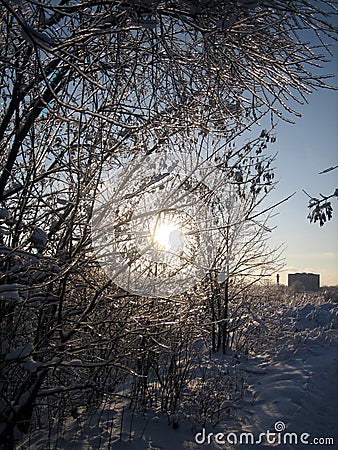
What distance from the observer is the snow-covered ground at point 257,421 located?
150 inches

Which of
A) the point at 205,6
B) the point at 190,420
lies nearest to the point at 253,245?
the point at 190,420

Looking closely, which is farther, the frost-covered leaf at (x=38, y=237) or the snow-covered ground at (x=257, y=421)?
the snow-covered ground at (x=257, y=421)

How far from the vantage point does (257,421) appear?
4.45 m

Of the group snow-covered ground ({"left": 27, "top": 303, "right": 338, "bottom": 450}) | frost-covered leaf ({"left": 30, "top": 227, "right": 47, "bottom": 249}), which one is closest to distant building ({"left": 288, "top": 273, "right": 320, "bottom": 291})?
snow-covered ground ({"left": 27, "top": 303, "right": 338, "bottom": 450})

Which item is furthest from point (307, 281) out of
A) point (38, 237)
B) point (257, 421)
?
point (38, 237)

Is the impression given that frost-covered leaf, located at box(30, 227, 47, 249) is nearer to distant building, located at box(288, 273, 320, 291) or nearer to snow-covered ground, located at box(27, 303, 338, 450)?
snow-covered ground, located at box(27, 303, 338, 450)

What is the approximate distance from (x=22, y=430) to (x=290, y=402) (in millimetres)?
3214

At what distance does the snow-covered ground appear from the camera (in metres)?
3.82

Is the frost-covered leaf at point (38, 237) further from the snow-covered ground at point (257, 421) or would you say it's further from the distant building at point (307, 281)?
the distant building at point (307, 281)

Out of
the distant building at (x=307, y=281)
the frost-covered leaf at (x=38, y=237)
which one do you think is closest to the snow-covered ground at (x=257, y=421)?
the frost-covered leaf at (x=38, y=237)

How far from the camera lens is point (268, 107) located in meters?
2.85

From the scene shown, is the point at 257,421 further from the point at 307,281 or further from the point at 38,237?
the point at 307,281

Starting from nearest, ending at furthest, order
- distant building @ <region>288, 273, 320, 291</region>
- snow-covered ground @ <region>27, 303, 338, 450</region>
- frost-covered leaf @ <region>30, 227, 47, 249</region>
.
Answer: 1. frost-covered leaf @ <region>30, 227, 47, 249</region>
2. snow-covered ground @ <region>27, 303, 338, 450</region>
3. distant building @ <region>288, 273, 320, 291</region>

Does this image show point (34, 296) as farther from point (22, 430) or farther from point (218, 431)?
point (218, 431)
